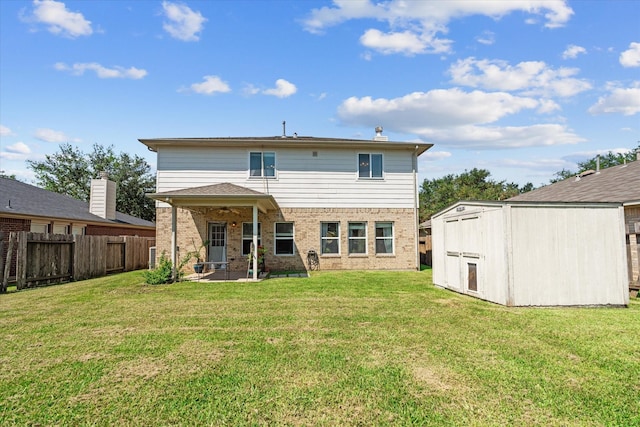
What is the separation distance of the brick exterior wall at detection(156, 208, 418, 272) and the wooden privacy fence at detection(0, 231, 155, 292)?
2237 millimetres

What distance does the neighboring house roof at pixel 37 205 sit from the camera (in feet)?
43.3

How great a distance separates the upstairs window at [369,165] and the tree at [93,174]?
92.7ft

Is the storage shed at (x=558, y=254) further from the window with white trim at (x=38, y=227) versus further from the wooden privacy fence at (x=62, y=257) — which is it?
the window with white trim at (x=38, y=227)

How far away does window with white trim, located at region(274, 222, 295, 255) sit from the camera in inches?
575

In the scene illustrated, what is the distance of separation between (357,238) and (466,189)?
33310 mm

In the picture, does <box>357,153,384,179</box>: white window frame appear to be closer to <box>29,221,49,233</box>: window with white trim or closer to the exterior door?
the exterior door

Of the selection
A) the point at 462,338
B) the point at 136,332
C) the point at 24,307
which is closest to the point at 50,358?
the point at 136,332

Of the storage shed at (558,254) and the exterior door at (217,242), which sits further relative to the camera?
the exterior door at (217,242)

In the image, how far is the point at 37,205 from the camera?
14.8 meters

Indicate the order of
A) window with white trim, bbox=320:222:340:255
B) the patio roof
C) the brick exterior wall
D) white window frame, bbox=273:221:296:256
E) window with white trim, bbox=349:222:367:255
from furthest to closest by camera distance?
window with white trim, bbox=349:222:367:255 < window with white trim, bbox=320:222:340:255 < white window frame, bbox=273:221:296:256 < the brick exterior wall < the patio roof

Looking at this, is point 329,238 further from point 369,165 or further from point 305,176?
point 369,165

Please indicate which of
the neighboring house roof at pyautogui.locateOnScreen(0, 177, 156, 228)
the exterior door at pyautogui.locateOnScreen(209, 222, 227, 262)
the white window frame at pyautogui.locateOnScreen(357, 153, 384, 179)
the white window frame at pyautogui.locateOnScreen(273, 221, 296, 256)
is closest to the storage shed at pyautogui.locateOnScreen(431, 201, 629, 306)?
the white window frame at pyautogui.locateOnScreen(357, 153, 384, 179)

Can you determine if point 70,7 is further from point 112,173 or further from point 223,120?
point 112,173

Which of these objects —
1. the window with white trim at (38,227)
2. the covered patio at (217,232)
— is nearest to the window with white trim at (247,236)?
the covered patio at (217,232)
